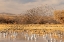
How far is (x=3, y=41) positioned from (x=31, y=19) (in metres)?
29.4

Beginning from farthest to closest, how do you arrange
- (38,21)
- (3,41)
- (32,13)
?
1. (32,13)
2. (38,21)
3. (3,41)

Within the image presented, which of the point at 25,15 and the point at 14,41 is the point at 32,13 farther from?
the point at 14,41

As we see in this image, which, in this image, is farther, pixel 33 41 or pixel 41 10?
pixel 41 10

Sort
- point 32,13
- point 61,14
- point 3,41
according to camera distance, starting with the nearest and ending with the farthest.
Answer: point 3,41 < point 61,14 < point 32,13

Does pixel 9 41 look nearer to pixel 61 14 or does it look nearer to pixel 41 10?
pixel 61 14

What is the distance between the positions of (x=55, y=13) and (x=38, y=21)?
30.9ft

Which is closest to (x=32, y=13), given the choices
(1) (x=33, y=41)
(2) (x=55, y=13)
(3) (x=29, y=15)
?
(3) (x=29, y=15)

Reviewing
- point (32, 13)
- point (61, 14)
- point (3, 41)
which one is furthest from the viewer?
point (32, 13)

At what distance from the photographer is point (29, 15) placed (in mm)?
45281

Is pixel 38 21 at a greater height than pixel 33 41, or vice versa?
pixel 33 41

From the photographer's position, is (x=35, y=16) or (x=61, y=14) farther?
(x=35, y=16)

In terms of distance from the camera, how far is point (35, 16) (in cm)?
4725

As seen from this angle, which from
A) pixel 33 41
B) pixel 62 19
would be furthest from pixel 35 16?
pixel 33 41

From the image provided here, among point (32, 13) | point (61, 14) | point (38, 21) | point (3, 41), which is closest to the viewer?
point (3, 41)
